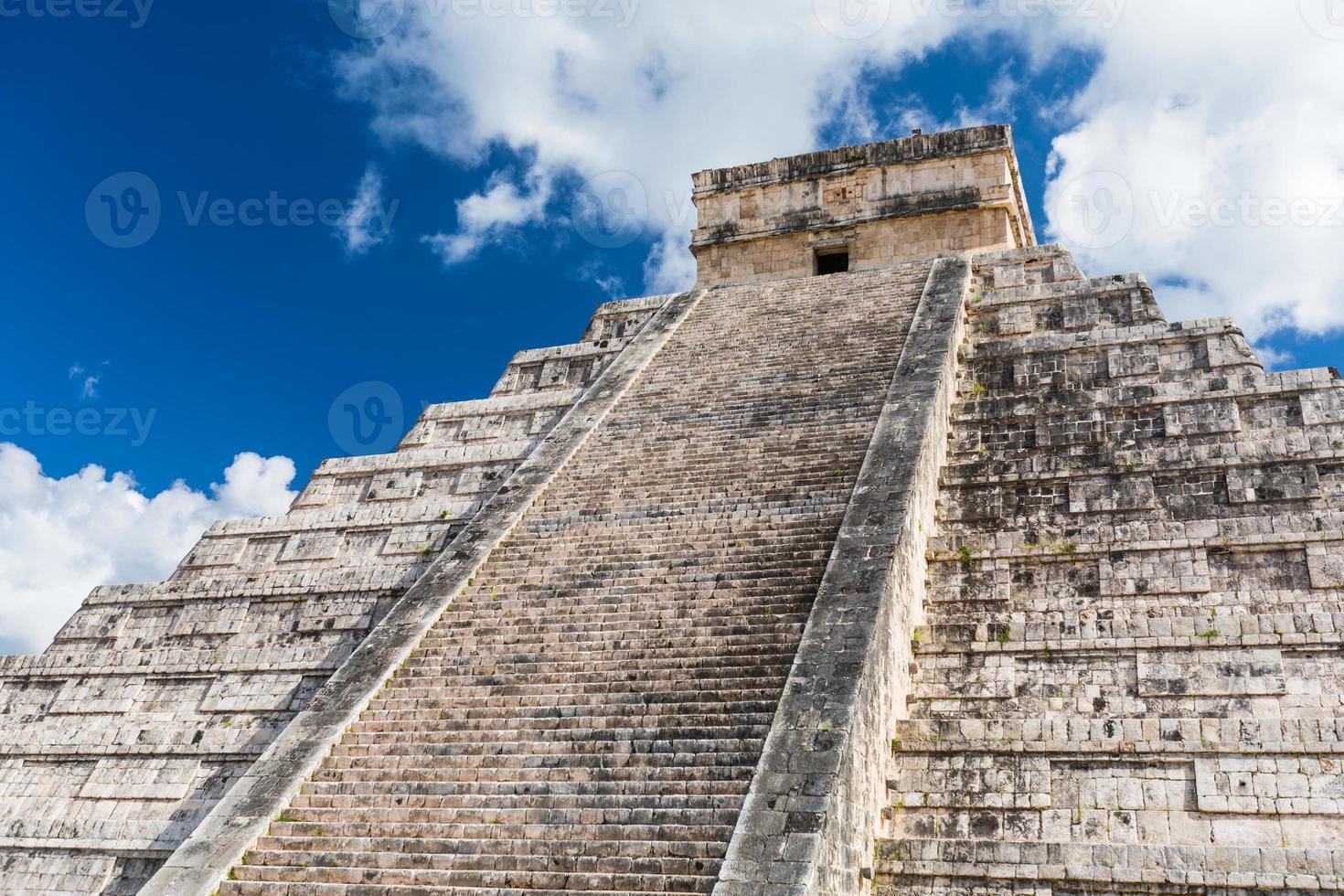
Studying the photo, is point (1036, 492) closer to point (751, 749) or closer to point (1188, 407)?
point (1188, 407)

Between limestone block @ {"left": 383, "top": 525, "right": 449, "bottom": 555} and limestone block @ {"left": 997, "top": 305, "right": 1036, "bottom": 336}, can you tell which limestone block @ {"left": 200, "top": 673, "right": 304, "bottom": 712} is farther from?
limestone block @ {"left": 997, "top": 305, "right": 1036, "bottom": 336}

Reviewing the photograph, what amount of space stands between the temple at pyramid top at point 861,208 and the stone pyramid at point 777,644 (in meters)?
2.55

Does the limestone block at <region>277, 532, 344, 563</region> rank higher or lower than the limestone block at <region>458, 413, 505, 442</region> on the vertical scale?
lower

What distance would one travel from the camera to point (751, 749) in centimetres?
736

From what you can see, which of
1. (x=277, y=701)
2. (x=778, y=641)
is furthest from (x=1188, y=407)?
(x=277, y=701)

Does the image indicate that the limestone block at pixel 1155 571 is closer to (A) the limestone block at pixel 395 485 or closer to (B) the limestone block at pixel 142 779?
(A) the limestone block at pixel 395 485

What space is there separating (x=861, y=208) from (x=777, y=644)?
11.0 m

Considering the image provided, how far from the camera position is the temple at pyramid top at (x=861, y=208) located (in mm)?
17234

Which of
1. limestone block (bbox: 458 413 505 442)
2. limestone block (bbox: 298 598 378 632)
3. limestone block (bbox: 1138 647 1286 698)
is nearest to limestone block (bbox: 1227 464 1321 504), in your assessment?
limestone block (bbox: 1138 647 1286 698)

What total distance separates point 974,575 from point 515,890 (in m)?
4.70

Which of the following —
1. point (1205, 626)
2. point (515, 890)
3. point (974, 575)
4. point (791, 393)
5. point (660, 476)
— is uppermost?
point (791, 393)

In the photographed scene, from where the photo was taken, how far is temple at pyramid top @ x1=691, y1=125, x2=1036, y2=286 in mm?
17234

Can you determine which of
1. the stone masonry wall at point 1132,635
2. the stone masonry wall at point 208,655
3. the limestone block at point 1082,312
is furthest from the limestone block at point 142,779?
the limestone block at point 1082,312

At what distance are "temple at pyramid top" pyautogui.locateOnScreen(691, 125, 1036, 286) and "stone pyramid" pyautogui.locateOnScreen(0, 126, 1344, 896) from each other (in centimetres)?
255
